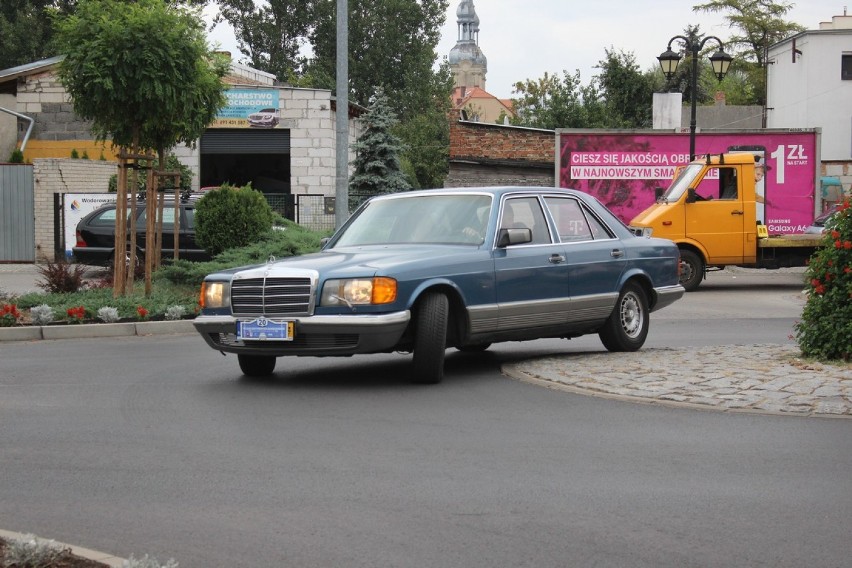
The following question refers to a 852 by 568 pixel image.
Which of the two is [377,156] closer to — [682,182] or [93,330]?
[682,182]

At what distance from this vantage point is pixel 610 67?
2242 inches

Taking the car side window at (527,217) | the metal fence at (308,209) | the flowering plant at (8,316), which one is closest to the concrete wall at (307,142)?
the metal fence at (308,209)

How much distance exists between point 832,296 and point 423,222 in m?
3.55

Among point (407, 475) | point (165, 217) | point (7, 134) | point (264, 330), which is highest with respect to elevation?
point (7, 134)

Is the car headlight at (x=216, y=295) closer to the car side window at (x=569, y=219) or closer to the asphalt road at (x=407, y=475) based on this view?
the asphalt road at (x=407, y=475)

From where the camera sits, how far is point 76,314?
51.4 ft

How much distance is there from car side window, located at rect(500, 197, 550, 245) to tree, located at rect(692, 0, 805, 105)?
252 feet

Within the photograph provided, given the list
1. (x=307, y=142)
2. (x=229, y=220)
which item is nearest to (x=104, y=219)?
(x=229, y=220)

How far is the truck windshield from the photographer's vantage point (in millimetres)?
23891

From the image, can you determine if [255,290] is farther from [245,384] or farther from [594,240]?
[594,240]

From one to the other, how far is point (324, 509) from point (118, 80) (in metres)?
12.2

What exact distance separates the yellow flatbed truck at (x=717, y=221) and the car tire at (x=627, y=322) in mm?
11320

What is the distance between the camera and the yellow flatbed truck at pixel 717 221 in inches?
929

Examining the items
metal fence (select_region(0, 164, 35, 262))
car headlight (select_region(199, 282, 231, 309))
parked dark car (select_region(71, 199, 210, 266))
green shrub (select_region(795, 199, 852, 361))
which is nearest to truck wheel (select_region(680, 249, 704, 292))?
parked dark car (select_region(71, 199, 210, 266))
